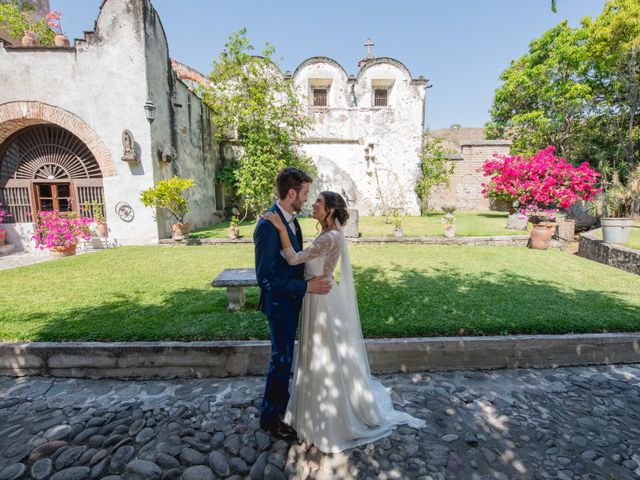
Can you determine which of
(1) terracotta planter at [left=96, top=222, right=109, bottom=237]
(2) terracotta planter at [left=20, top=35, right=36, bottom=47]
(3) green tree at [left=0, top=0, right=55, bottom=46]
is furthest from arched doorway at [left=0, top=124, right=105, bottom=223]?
(3) green tree at [left=0, top=0, right=55, bottom=46]

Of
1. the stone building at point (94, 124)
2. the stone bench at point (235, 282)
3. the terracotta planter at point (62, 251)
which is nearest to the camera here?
the stone bench at point (235, 282)

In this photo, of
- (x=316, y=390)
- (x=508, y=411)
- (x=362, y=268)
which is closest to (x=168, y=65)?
(x=362, y=268)

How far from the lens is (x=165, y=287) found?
5.60 m

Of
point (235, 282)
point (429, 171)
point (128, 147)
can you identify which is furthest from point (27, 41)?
point (429, 171)

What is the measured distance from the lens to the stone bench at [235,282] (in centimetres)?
407

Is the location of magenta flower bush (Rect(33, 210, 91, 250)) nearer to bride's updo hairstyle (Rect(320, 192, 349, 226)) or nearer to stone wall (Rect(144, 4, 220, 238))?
stone wall (Rect(144, 4, 220, 238))

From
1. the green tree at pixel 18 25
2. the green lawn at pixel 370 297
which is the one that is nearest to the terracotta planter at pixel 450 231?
the green lawn at pixel 370 297

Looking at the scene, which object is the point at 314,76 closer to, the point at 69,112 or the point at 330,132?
the point at 330,132

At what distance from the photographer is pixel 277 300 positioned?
7.52ft

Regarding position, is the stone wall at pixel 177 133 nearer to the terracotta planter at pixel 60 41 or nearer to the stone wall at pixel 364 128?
the terracotta planter at pixel 60 41

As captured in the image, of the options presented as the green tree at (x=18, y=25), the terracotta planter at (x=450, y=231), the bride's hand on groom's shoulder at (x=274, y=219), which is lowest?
the terracotta planter at (x=450, y=231)

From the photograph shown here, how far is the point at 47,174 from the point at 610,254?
641 inches

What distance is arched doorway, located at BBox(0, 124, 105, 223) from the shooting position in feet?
32.3

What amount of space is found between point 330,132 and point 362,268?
1140 cm
